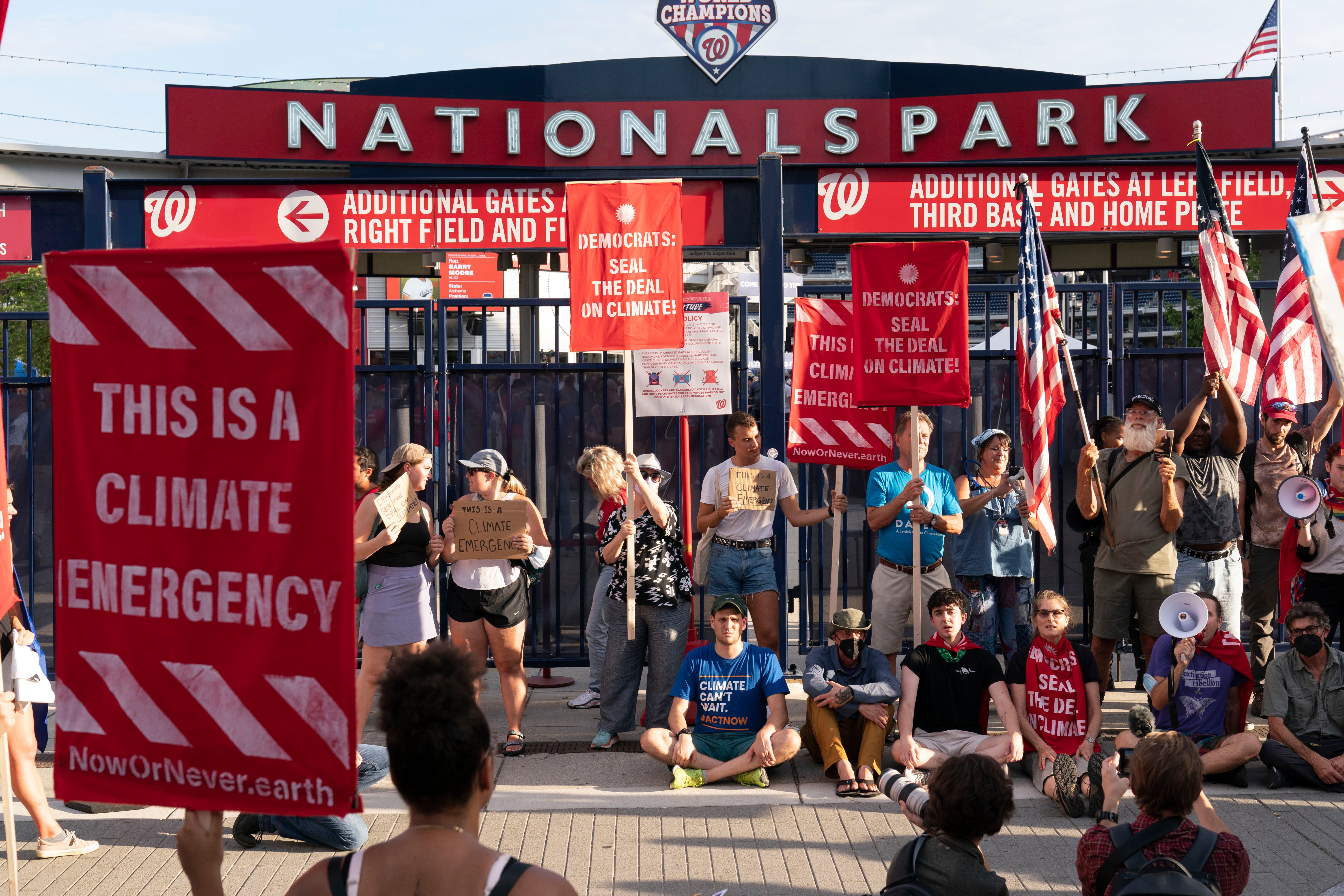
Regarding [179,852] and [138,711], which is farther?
[138,711]

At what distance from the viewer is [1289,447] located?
7.45 metres

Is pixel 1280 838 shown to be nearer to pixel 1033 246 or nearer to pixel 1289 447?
pixel 1289 447

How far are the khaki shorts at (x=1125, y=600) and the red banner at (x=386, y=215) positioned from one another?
3217mm

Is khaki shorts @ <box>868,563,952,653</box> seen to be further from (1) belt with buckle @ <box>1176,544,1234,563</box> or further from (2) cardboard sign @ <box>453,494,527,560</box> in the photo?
(2) cardboard sign @ <box>453,494,527,560</box>

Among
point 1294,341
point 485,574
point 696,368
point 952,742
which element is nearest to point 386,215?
point 696,368

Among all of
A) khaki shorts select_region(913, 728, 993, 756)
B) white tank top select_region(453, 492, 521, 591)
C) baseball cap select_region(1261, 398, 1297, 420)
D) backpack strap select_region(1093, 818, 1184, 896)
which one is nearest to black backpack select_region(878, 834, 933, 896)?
backpack strap select_region(1093, 818, 1184, 896)

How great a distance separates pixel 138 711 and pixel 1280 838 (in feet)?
16.0

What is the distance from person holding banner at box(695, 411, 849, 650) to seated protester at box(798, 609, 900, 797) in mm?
852

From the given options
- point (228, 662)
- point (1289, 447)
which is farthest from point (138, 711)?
point (1289, 447)

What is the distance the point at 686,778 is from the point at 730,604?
3.02ft

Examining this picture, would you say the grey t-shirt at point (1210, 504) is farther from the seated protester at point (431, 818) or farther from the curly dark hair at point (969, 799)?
the seated protester at point (431, 818)

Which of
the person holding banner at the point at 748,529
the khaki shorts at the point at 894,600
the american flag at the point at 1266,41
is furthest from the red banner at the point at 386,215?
the american flag at the point at 1266,41

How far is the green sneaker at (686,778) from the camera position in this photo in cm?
627

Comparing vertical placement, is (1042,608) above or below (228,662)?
below
